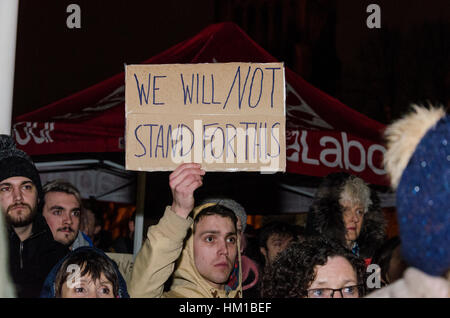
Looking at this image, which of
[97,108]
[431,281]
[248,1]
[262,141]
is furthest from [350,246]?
[248,1]

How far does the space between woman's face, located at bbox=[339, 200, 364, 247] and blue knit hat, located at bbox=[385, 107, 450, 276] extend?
246 centimetres

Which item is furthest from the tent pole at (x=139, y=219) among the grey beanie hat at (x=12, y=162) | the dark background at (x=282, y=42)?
the dark background at (x=282, y=42)

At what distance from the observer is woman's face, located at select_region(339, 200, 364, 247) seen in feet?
12.6

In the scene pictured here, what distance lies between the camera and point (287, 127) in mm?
4715

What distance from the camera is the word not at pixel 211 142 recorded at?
96.5 inches

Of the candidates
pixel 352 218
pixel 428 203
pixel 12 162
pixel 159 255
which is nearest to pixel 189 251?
pixel 159 255

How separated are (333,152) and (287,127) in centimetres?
36

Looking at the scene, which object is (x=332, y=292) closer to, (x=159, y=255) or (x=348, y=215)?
(x=159, y=255)

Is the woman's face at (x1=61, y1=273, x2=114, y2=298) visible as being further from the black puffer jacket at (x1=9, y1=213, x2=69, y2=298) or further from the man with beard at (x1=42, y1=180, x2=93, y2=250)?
the man with beard at (x1=42, y1=180, x2=93, y2=250)

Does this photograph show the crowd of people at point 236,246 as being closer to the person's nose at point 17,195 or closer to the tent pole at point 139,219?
the person's nose at point 17,195

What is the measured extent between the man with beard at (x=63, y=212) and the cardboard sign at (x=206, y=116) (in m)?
1.58

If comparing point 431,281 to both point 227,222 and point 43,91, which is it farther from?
point 43,91

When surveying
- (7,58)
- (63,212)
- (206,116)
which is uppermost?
(7,58)

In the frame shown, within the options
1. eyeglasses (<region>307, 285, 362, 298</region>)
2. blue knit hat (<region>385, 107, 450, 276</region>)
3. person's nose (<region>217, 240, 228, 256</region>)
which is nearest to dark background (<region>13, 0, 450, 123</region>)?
person's nose (<region>217, 240, 228, 256</region>)
